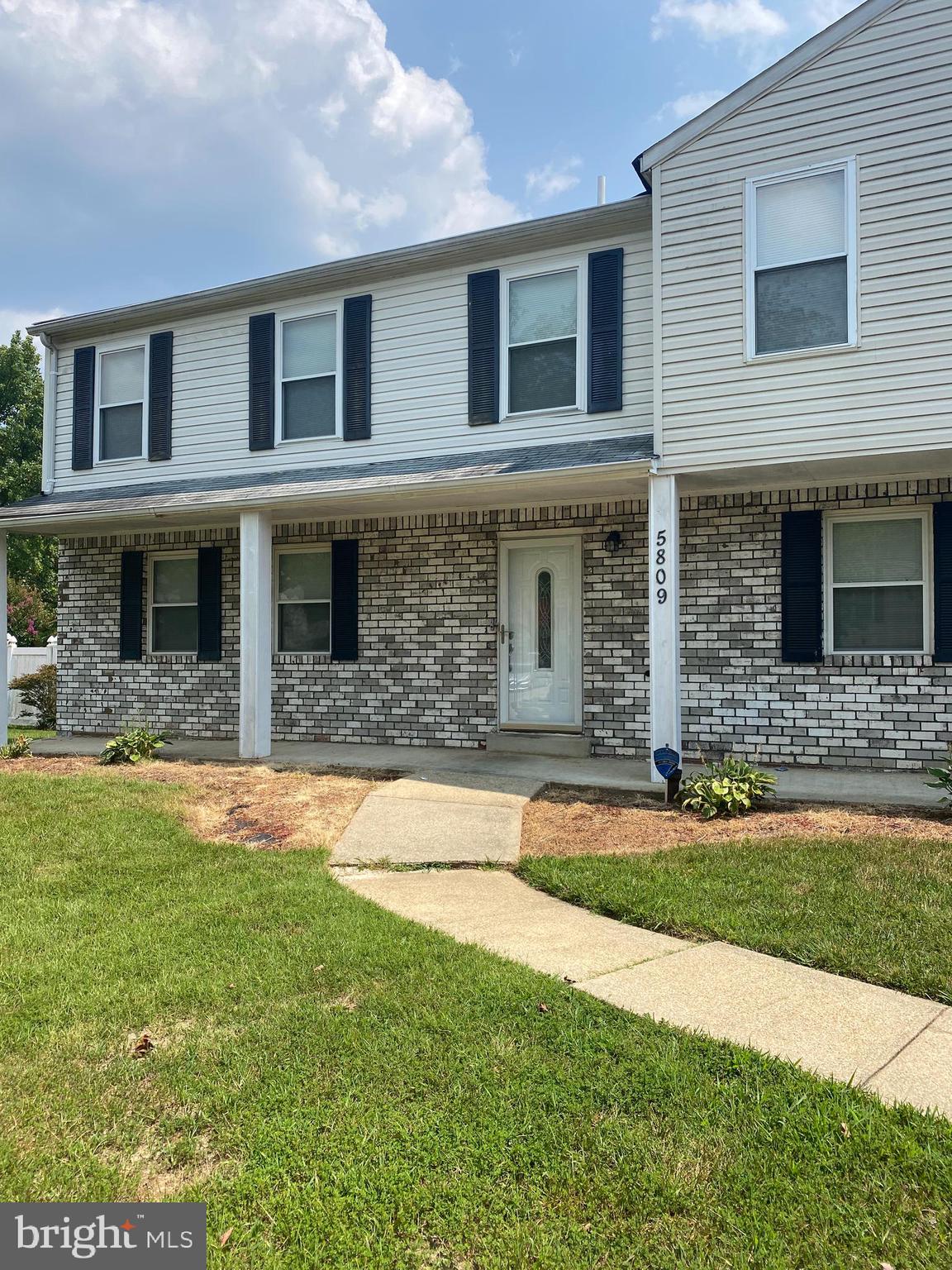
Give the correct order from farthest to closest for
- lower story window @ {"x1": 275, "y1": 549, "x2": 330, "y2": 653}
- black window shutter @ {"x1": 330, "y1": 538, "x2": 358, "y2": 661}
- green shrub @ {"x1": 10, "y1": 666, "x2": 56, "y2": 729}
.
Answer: green shrub @ {"x1": 10, "y1": 666, "x2": 56, "y2": 729} → lower story window @ {"x1": 275, "y1": 549, "x2": 330, "y2": 653} → black window shutter @ {"x1": 330, "y1": 538, "x2": 358, "y2": 661}

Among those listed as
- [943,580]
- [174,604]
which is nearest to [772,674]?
[943,580]

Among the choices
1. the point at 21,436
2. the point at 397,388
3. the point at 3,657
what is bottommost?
the point at 3,657

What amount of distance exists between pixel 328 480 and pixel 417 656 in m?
2.28

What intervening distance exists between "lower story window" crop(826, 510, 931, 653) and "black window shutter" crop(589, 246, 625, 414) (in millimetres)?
2585

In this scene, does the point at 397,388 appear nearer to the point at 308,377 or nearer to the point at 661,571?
the point at 308,377

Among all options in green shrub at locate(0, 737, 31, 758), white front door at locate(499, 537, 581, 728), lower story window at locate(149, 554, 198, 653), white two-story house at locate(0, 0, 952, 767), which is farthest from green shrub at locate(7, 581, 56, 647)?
white front door at locate(499, 537, 581, 728)

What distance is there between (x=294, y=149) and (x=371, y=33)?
6.87 ft

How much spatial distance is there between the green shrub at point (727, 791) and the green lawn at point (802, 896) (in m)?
0.79

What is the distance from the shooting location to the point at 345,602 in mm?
10062

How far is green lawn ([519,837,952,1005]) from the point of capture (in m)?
3.54

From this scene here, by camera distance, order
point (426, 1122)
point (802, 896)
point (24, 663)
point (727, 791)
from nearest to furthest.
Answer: point (426, 1122) < point (802, 896) < point (727, 791) < point (24, 663)

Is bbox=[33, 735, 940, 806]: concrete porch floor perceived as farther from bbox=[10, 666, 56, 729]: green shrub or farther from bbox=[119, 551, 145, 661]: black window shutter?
bbox=[10, 666, 56, 729]: green shrub

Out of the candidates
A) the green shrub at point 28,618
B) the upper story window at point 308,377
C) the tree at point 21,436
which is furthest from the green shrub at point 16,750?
the tree at point 21,436

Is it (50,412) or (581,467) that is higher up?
(50,412)
